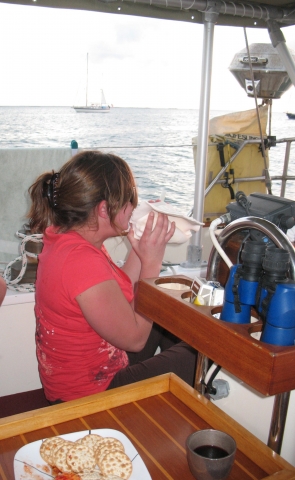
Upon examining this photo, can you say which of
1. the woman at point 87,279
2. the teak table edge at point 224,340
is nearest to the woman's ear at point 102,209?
the woman at point 87,279

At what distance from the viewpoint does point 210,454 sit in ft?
2.41

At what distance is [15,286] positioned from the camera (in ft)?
6.18

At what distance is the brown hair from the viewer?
4.04 ft

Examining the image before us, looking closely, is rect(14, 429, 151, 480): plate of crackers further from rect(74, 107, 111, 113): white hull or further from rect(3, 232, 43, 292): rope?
rect(74, 107, 111, 113): white hull

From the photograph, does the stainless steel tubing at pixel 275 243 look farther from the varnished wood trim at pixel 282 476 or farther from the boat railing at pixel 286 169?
the boat railing at pixel 286 169

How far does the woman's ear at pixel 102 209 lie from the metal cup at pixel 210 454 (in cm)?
66

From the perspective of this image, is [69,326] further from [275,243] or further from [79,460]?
[275,243]

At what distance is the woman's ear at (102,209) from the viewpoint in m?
1.25

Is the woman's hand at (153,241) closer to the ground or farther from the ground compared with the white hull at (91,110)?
closer to the ground

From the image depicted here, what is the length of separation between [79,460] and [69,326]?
0.51m

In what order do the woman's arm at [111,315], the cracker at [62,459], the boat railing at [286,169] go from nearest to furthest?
the cracker at [62,459]
the woman's arm at [111,315]
the boat railing at [286,169]

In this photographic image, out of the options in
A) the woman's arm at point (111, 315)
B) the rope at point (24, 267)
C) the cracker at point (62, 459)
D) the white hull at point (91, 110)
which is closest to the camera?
the cracker at point (62, 459)

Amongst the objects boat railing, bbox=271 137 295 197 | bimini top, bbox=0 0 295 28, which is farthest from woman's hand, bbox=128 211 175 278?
boat railing, bbox=271 137 295 197

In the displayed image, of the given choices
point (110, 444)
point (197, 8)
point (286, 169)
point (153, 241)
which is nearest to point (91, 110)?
point (286, 169)
